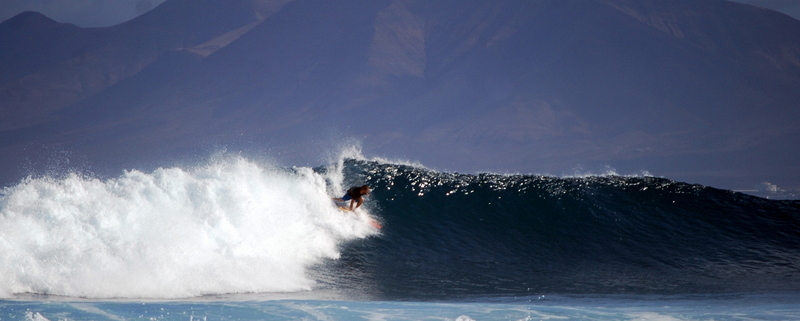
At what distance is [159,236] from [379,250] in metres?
3.91

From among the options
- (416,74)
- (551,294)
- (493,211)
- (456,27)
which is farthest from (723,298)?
(456,27)

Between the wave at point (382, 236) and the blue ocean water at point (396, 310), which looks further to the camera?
the wave at point (382, 236)

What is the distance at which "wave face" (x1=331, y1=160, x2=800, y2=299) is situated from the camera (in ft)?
34.0

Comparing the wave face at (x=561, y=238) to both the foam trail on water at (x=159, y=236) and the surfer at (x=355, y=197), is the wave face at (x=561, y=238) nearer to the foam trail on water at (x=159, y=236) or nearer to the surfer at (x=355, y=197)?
the surfer at (x=355, y=197)

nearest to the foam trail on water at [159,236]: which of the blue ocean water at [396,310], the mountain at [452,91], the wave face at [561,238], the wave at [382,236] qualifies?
the wave at [382,236]

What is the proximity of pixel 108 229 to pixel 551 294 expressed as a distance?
6076 millimetres

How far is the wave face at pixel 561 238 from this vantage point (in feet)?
34.0

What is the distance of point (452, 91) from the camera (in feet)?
515

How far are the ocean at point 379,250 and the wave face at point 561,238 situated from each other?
0.06 m

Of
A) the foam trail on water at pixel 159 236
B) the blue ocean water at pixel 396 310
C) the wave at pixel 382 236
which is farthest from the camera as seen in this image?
the wave at pixel 382 236

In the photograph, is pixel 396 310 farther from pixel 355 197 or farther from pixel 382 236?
pixel 355 197

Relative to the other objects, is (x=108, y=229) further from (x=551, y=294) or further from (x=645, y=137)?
(x=645, y=137)

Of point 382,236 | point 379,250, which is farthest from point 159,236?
point 382,236

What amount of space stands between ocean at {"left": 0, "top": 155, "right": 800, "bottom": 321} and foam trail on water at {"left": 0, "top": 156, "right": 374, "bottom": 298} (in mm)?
25
